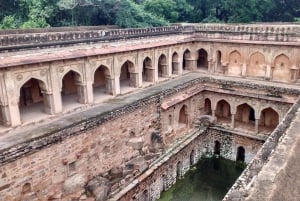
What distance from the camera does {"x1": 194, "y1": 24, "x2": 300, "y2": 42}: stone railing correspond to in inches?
643

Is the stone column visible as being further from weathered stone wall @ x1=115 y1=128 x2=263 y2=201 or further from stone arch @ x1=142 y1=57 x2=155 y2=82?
weathered stone wall @ x1=115 y1=128 x2=263 y2=201

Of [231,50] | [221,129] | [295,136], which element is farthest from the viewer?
[231,50]

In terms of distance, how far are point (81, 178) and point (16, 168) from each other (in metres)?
2.51

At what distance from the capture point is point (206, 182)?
1462cm

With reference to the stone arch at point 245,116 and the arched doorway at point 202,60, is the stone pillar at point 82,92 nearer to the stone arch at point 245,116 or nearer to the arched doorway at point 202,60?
the stone arch at point 245,116

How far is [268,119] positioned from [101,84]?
980cm

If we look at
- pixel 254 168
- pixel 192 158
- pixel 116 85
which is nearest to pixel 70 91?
pixel 116 85

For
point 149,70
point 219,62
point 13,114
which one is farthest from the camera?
point 219,62

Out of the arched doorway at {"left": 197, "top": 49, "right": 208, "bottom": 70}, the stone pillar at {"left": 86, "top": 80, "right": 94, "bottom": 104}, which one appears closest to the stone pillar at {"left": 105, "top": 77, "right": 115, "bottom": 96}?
the stone pillar at {"left": 86, "top": 80, "right": 94, "bottom": 104}

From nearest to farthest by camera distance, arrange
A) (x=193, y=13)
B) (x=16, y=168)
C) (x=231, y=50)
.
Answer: (x=16, y=168) → (x=231, y=50) → (x=193, y=13)

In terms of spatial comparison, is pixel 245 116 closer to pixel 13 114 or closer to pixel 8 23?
pixel 13 114

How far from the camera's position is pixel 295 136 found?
25.9ft

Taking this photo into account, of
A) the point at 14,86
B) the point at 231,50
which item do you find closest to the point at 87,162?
the point at 14,86

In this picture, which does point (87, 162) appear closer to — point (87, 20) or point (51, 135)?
point (51, 135)
